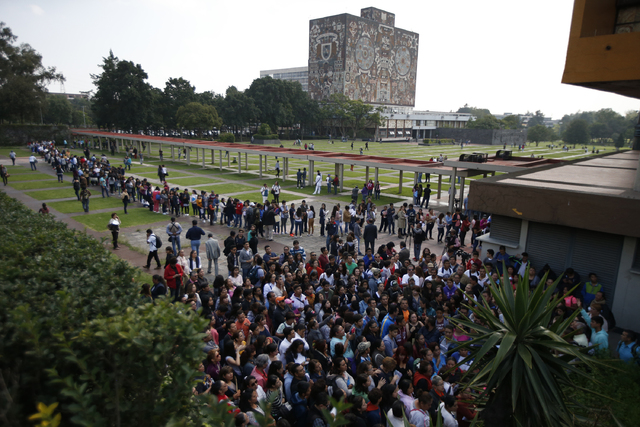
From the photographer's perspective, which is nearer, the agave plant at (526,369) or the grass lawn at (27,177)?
the agave plant at (526,369)

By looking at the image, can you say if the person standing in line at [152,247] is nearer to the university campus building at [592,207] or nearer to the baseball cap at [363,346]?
the baseball cap at [363,346]

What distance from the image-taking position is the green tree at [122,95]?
56.8 metres

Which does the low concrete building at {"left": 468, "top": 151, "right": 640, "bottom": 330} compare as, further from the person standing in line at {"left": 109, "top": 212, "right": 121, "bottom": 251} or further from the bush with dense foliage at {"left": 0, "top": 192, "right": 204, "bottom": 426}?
the person standing in line at {"left": 109, "top": 212, "right": 121, "bottom": 251}

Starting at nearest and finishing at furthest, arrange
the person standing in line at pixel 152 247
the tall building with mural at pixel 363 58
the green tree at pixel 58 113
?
1. the person standing in line at pixel 152 247
2. the green tree at pixel 58 113
3. the tall building with mural at pixel 363 58

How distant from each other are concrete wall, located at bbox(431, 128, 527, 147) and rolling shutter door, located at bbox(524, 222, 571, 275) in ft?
276

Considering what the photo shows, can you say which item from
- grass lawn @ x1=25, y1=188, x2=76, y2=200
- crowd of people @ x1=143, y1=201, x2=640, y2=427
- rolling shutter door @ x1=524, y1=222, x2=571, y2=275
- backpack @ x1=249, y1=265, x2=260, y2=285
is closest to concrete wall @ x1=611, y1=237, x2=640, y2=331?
crowd of people @ x1=143, y1=201, x2=640, y2=427

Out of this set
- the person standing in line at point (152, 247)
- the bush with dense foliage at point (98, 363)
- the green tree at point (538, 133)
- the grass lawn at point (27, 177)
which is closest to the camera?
the bush with dense foliage at point (98, 363)

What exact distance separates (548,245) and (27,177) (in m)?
34.0

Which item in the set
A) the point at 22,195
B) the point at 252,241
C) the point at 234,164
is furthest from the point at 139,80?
the point at 252,241

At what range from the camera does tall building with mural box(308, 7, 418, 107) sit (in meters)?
103

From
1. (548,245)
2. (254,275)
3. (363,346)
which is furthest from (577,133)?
(363,346)

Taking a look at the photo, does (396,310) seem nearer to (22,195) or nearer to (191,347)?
(191,347)

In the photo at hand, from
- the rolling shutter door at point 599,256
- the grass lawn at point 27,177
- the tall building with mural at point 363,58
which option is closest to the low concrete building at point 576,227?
the rolling shutter door at point 599,256

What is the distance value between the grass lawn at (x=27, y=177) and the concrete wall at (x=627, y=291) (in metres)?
34.0
